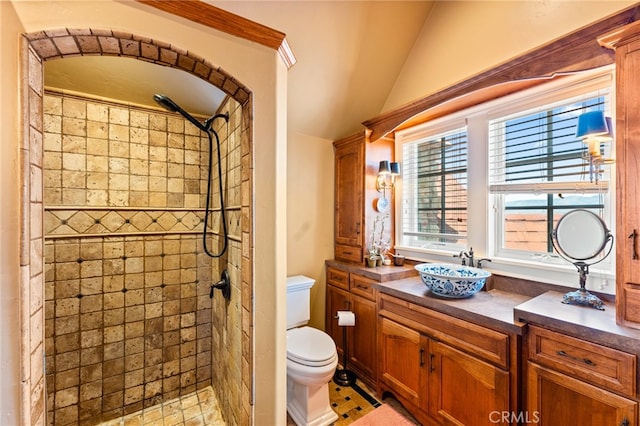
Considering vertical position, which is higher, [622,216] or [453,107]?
[453,107]

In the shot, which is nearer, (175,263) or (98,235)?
(98,235)

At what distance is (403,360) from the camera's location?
1843 mm

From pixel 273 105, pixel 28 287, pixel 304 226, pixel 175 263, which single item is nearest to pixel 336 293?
pixel 304 226

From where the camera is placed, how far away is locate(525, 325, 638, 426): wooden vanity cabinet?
104 centimetres

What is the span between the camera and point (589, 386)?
1116mm

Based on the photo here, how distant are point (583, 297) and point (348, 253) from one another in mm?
1669

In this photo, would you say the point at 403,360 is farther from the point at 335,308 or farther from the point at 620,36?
the point at 620,36

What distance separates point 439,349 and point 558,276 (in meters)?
0.87

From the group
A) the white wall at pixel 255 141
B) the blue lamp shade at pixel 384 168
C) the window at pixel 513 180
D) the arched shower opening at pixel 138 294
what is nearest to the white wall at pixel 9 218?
the white wall at pixel 255 141

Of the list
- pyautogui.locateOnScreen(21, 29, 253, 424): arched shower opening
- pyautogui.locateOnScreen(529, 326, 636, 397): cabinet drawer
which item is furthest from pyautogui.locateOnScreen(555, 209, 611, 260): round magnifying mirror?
pyautogui.locateOnScreen(21, 29, 253, 424): arched shower opening

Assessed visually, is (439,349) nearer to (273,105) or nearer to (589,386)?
(589,386)

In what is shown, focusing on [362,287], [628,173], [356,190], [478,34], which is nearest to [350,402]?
[362,287]

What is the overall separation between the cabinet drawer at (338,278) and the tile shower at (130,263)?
3.59 ft

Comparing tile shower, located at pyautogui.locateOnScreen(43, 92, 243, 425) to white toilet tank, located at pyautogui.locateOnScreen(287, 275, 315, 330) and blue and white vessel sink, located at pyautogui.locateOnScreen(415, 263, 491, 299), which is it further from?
blue and white vessel sink, located at pyautogui.locateOnScreen(415, 263, 491, 299)
